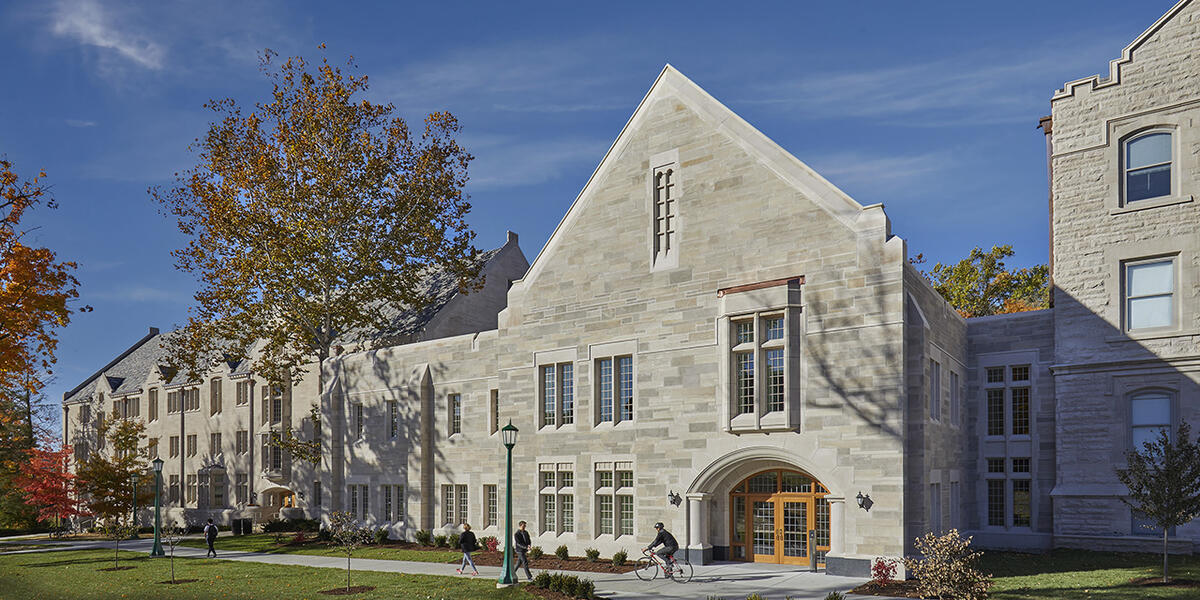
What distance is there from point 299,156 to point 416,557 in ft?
63.7

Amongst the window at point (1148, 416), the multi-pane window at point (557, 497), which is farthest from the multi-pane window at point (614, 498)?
the window at point (1148, 416)

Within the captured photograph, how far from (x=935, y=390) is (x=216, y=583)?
2186 cm

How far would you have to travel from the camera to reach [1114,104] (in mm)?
29672

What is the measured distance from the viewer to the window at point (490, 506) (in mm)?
35656

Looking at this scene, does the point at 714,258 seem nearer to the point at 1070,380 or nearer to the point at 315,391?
the point at 1070,380

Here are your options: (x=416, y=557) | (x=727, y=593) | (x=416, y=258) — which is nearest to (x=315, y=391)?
(x=416, y=258)

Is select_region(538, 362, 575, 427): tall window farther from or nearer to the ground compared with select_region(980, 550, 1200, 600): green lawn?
farther from the ground

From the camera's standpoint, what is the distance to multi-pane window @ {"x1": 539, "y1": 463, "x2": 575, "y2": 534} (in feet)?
104

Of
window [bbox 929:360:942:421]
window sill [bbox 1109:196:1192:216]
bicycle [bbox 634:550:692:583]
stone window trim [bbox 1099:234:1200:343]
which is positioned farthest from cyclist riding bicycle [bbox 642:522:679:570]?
window sill [bbox 1109:196:1192:216]

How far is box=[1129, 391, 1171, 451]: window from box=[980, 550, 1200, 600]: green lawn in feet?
11.5

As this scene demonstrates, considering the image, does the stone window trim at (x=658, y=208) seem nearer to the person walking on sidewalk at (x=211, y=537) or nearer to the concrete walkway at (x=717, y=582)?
the concrete walkway at (x=717, y=582)

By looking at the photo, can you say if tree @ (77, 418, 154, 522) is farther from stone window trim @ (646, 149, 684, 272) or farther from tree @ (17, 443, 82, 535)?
stone window trim @ (646, 149, 684, 272)

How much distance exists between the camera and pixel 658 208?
2997cm

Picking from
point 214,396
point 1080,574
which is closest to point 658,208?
point 1080,574
